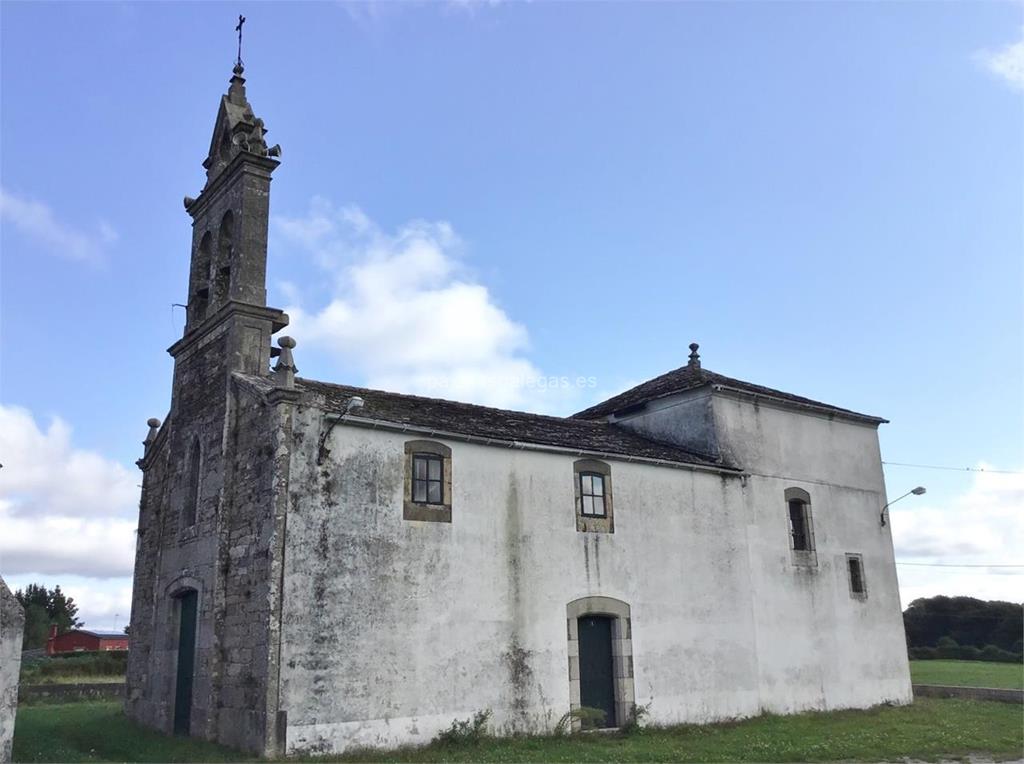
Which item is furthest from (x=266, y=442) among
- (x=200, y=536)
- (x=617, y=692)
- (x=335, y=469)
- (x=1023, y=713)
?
(x=1023, y=713)

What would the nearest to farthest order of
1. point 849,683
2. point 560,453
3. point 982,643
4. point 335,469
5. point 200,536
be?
1. point 335,469
2. point 200,536
3. point 560,453
4. point 849,683
5. point 982,643

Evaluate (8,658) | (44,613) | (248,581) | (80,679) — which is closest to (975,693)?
(248,581)

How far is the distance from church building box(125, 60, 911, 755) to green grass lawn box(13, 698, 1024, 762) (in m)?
0.52

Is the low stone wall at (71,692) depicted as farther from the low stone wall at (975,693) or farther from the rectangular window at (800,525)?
the low stone wall at (975,693)

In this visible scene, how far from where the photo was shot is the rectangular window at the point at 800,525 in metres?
20.9

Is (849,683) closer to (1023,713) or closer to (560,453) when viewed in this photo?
(1023,713)

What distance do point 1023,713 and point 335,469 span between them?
17949 millimetres

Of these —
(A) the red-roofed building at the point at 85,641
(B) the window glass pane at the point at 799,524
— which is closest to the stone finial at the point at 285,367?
(B) the window glass pane at the point at 799,524

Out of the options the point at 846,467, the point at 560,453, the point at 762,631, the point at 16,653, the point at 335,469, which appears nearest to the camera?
the point at 16,653

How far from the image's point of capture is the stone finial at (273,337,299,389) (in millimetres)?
14344

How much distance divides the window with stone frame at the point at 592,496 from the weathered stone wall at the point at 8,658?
1028 centimetres

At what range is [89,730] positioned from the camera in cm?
1645

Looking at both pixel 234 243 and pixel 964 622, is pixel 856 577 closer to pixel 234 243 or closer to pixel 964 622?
pixel 234 243

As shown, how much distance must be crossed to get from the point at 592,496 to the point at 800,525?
22.4 ft
